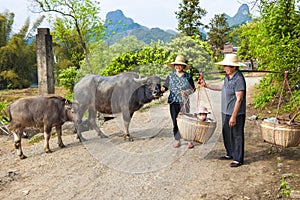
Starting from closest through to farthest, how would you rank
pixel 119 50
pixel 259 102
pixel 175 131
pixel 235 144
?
1. pixel 235 144
2. pixel 175 131
3. pixel 259 102
4. pixel 119 50

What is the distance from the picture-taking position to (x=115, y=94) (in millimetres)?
6484

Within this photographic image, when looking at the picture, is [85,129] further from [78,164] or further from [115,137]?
[78,164]

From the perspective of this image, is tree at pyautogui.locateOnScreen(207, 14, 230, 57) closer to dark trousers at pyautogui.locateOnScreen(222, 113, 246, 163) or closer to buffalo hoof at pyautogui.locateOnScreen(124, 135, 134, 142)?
buffalo hoof at pyautogui.locateOnScreen(124, 135, 134, 142)

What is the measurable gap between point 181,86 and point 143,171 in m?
1.58

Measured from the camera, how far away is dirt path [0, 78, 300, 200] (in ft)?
13.1

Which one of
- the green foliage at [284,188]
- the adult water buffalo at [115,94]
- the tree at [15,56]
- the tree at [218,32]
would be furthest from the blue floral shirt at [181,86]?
the tree at [218,32]

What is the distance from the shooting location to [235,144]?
4809 millimetres

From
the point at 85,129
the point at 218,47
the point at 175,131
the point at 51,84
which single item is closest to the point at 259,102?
the point at 175,131

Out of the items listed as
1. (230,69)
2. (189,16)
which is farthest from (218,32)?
(230,69)

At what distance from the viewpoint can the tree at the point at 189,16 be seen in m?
27.2

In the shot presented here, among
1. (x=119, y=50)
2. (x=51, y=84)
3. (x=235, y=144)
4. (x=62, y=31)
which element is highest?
(x=62, y=31)

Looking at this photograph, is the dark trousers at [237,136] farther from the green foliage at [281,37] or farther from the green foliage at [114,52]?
the green foliage at [114,52]

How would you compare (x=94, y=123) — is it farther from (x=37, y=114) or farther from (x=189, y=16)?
(x=189, y=16)

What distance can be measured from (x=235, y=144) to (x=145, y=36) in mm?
8480
